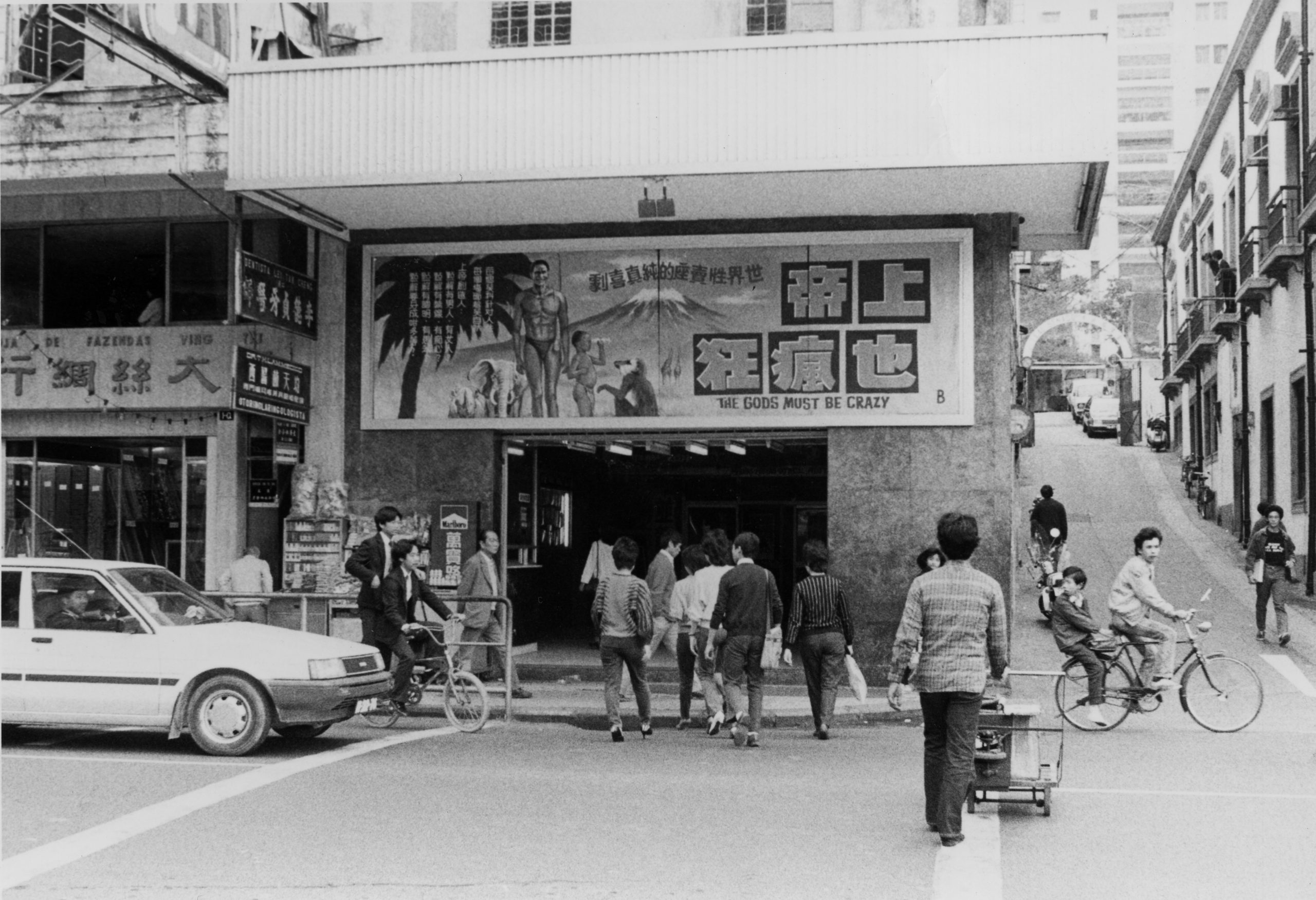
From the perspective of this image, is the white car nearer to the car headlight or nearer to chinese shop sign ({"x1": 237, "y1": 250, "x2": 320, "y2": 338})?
the car headlight

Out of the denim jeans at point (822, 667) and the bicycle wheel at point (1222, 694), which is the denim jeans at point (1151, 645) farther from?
the denim jeans at point (822, 667)

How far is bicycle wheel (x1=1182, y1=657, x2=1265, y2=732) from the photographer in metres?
12.1

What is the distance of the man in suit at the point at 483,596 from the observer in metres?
14.6

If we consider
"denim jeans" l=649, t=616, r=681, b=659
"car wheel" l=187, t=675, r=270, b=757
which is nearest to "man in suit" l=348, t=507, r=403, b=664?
"car wheel" l=187, t=675, r=270, b=757

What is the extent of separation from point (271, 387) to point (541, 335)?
3113mm

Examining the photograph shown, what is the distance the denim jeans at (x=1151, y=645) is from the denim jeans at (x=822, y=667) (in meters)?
2.53

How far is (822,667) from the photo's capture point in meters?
12.4

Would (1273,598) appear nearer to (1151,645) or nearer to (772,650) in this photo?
(1151,645)

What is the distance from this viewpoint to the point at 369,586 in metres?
12.6

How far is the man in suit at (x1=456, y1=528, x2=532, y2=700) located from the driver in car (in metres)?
4.09

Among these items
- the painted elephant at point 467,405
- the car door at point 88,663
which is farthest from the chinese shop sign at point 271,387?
the car door at point 88,663

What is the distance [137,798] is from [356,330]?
8795 mm

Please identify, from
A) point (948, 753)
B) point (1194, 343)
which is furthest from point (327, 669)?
point (1194, 343)

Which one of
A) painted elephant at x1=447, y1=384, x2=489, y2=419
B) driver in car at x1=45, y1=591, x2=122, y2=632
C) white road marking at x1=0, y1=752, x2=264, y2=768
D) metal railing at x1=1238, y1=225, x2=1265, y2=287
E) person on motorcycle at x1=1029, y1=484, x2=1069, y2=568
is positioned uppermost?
metal railing at x1=1238, y1=225, x2=1265, y2=287
